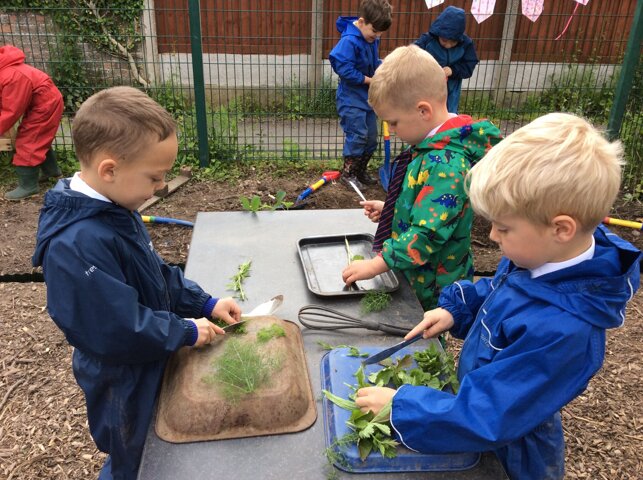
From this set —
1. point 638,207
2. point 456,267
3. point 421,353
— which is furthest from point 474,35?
point 421,353

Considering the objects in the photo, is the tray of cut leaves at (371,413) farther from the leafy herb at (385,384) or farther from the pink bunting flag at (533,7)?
the pink bunting flag at (533,7)

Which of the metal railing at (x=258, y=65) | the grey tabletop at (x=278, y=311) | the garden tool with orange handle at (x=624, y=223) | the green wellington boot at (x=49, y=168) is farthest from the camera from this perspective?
the metal railing at (x=258, y=65)

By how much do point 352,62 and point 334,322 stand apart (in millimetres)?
4232

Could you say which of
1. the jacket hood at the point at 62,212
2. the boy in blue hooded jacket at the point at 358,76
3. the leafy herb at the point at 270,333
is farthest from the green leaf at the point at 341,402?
the boy in blue hooded jacket at the point at 358,76

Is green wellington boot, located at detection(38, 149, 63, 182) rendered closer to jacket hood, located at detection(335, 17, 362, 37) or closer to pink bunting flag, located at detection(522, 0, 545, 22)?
jacket hood, located at detection(335, 17, 362, 37)

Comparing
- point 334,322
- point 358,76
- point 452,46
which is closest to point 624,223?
point 452,46

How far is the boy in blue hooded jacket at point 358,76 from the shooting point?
5.48m

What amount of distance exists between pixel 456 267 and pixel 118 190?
55.9 inches

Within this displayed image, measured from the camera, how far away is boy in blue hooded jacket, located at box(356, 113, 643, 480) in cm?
122

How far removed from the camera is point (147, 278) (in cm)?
175

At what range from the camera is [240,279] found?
2213 mm

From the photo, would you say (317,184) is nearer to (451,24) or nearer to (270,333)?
(451,24)

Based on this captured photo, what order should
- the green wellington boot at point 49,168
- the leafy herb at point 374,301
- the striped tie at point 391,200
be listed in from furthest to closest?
the green wellington boot at point 49,168
the striped tie at point 391,200
the leafy herb at point 374,301

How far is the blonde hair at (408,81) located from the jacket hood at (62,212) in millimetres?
1169
